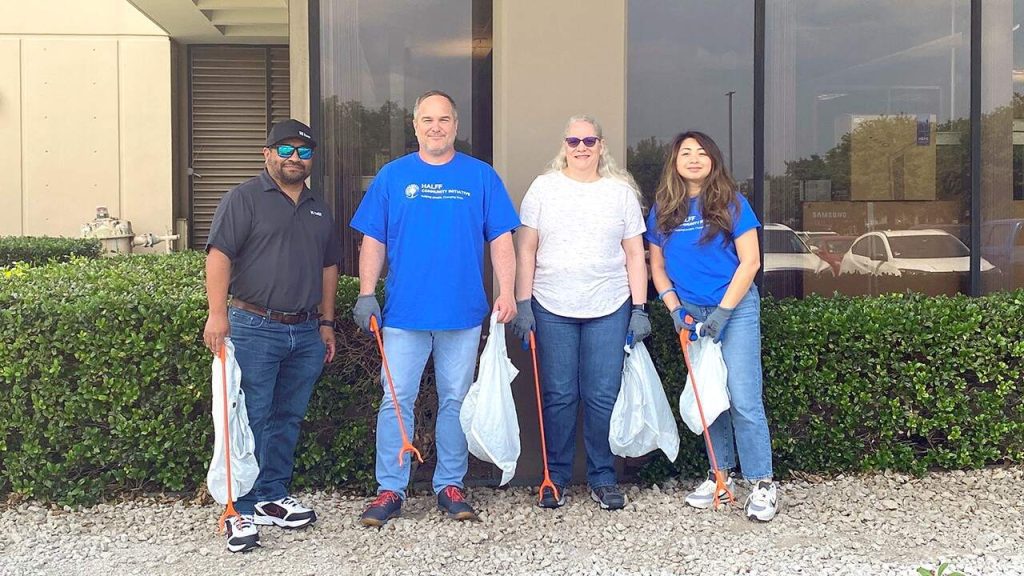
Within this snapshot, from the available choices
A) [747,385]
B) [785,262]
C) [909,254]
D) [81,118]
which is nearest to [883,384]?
[747,385]

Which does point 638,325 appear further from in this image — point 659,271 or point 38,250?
point 38,250

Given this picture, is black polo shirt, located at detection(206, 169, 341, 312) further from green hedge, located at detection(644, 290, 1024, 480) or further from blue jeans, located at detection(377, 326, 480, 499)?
green hedge, located at detection(644, 290, 1024, 480)

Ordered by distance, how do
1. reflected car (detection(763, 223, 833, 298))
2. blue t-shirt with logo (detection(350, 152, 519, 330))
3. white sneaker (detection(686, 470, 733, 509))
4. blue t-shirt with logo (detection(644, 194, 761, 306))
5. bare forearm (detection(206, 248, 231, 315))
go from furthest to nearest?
reflected car (detection(763, 223, 833, 298)) → white sneaker (detection(686, 470, 733, 509)) → blue t-shirt with logo (detection(644, 194, 761, 306)) → blue t-shirt with logo (detection(350, 152, 519, 330)) → bare forearm (detection(206, 248, 231, 315))

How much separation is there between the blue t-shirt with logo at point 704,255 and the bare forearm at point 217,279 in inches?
76.3

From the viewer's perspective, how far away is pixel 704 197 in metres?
4.26

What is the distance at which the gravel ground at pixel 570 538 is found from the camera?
3775 millimetres

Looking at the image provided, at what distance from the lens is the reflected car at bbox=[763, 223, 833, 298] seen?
18.9ft

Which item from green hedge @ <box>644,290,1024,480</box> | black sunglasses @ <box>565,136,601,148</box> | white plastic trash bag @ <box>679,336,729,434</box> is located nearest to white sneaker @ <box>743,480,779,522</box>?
white plastic trash bag @ <box>679,336,729,434</box>

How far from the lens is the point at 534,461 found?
4828 millimetres

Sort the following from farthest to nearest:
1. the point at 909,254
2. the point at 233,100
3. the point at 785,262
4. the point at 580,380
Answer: the point at 233,100 → the point at 909,254 → the point at 785,262 → the point at 580,380

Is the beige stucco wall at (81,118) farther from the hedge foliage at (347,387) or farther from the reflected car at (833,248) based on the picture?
the reflected car at (833,248)

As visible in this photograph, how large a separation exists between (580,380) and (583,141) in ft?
3.64

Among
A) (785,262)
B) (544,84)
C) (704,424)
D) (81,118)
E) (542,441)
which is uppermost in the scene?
(81,118)

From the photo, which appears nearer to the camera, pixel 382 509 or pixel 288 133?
pixel 288 133
